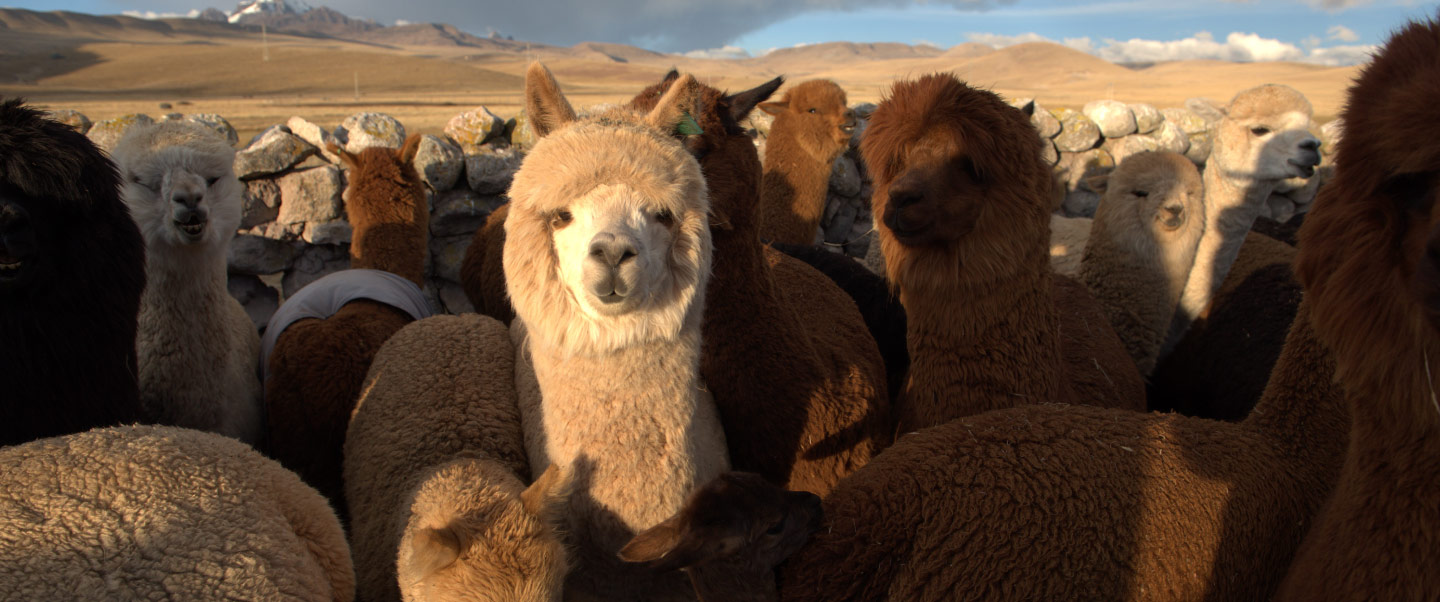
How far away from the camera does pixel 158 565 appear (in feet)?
5.46

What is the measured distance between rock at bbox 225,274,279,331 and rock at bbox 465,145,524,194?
5.90 feet

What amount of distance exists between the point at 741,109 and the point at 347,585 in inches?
85.4

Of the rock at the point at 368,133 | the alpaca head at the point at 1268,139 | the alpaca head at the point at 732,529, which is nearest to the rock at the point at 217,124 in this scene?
the rock at the point at 368,133

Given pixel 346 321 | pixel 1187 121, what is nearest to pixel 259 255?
pixel 346 321

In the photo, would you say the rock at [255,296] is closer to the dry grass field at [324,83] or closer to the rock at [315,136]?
the rock at [315,136]

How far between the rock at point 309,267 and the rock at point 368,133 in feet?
2.84

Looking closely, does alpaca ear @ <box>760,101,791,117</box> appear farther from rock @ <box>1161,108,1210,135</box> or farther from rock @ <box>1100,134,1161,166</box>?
rock @ <box>1161,108,1210,135</box>

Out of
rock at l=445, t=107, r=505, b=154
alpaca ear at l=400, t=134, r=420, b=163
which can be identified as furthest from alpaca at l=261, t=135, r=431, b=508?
rock at l=445, t=107, r=505, b=154

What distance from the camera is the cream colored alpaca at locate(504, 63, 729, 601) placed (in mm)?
1885

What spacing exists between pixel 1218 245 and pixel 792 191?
2.90 metres

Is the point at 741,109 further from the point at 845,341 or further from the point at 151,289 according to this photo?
the point at 151,289

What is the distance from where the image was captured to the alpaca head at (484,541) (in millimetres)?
1820

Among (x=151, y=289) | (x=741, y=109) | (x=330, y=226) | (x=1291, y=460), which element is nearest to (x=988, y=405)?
(x=1291, y=460)

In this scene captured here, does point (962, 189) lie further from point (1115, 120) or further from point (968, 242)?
point (1115, 120)
